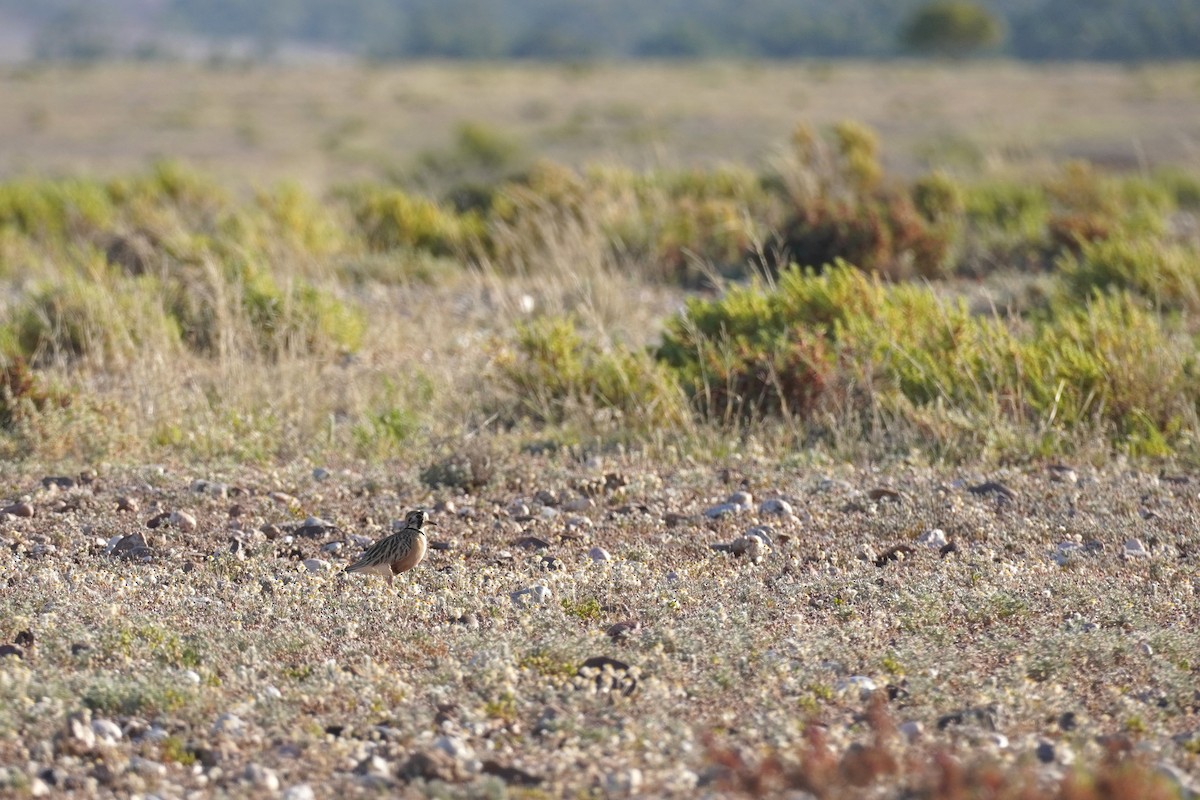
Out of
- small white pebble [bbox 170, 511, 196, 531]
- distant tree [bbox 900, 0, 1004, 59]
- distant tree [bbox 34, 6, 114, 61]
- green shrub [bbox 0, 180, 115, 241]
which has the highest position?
small white pebble [bbox 170, 511, 196, 531]

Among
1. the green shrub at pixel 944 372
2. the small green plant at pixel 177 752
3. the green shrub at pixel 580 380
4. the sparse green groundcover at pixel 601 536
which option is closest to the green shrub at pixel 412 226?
the sparse green groundcover at pixel 601 536

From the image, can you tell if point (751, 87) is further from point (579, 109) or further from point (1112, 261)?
point (1112, 261)

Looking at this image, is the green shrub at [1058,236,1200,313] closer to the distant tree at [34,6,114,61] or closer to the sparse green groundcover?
the sparse green groundcover

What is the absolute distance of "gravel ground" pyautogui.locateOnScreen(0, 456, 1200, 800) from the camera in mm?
3369

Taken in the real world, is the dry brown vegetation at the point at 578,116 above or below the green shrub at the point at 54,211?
below

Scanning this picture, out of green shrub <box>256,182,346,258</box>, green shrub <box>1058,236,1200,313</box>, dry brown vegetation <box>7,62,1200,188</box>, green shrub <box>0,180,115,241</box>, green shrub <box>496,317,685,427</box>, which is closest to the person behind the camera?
green shrub <box>496,317,685,427</box>

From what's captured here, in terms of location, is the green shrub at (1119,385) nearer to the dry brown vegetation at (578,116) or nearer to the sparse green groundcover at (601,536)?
the sparse green groundcover at (601,536)

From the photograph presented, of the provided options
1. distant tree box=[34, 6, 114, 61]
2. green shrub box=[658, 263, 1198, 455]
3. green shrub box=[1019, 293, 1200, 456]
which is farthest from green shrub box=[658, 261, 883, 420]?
distant tree box=[34, 6, 114, 61]

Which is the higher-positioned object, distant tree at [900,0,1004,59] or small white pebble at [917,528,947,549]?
small white pebble at [917,528,947,549]

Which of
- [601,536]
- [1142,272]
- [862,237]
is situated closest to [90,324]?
[601,536]

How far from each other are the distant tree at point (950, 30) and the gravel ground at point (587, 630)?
67223mm

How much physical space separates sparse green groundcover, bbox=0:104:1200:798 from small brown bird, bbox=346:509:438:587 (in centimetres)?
8

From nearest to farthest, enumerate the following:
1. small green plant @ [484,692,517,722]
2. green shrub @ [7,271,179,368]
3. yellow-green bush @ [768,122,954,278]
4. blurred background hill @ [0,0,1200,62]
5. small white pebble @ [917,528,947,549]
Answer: small green plant @ [484,692,517,722] < small white pebble @ [917,528,947,549] < green shrub @ [7,271,179,368] < yellow-green bush @ [768,122,954,278] < blurred background hill @ [0,0,1200,62]

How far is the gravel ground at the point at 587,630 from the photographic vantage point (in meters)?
3.37
